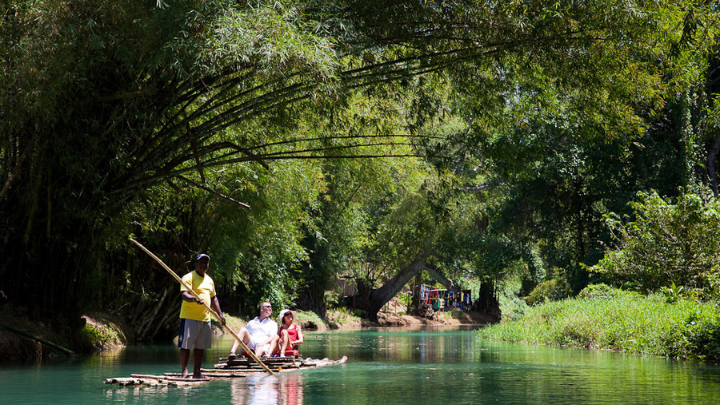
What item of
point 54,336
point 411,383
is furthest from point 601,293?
Answer: point 54,336

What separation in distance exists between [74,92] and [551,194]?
62.7 ft

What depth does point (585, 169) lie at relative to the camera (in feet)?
80.3

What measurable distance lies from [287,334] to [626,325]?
7.41 meters

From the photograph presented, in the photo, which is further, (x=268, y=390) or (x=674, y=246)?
(x=674, y=246)

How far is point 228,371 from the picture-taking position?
9844mm

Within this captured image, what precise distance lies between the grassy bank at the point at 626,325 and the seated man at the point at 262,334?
23.0ft

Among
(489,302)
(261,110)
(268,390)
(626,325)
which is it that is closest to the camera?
(268,390)

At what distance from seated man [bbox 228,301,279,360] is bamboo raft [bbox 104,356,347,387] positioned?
365 mm

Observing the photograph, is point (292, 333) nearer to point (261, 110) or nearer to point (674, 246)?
point (261, 110)

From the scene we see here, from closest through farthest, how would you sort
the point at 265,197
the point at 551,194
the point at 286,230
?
the point at 265,197 → the point at 286,230 → the point at 551,194

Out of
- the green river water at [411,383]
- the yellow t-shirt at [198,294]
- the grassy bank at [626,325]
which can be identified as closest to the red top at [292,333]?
the green river water at [411,383]

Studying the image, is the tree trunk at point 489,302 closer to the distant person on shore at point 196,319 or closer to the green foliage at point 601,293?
the green foliage at point 601,293

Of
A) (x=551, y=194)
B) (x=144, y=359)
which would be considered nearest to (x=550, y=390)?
(x=144, y=359)

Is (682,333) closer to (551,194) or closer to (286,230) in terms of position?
(286,230)
